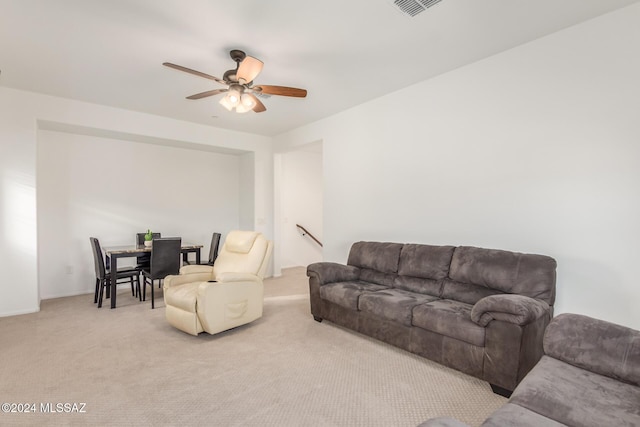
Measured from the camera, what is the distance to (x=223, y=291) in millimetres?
3270

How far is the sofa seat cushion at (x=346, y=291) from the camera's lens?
3.23 metres

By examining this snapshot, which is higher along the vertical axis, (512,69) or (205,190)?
(512,69)

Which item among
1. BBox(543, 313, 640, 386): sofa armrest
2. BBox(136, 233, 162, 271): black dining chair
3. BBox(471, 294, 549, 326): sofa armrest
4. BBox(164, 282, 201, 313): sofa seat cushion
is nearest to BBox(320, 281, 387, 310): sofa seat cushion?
BBox(471, 294, 549, 326): sofa armrest

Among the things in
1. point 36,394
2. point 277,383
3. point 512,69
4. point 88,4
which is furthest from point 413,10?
point 36,394

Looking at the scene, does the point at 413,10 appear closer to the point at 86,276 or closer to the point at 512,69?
the point at 512,69

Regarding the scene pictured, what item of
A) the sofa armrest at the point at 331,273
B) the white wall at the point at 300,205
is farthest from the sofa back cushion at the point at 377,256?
the white wall at the point at 300,205

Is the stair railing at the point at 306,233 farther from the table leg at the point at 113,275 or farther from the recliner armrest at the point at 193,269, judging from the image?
the table leg at the point at 113,275

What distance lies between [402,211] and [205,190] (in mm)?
4026

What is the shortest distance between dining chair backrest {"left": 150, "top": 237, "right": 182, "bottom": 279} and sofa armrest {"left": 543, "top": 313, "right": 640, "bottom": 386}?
418 centimetres

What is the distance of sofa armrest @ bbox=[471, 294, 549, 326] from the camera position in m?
2.15

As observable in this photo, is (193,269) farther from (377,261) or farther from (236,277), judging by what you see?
(377,261)

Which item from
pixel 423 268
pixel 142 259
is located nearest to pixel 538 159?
pixel 423 268

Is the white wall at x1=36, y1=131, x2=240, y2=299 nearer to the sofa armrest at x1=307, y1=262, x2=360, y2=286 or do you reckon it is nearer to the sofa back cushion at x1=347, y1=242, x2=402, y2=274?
the sofa armrest at x1=307, y1=262, x2=360, y2=286

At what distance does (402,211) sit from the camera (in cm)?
393
